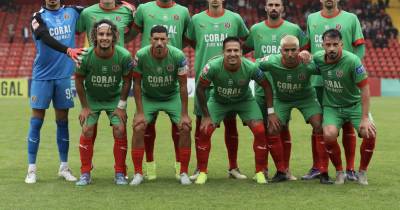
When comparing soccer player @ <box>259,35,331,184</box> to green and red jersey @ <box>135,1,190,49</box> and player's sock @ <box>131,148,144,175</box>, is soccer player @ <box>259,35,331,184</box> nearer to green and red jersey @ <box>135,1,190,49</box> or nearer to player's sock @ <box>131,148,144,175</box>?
green and red jersey @ <box>135,1,190,49</box>

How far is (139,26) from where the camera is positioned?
319 inches

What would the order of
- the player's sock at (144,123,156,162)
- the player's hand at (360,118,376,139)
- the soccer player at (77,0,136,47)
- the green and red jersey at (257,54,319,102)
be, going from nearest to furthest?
the player's hand at (360,118,376,139) < the green and red jersey at (257,54,319,102) < the soccer player at (77,0,136,47) < the player's sock at (144,123,156,162)

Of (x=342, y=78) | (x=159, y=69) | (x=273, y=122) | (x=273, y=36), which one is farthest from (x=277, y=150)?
(x=159, y=69)

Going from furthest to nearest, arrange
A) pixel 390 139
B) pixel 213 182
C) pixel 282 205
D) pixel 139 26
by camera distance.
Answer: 1. pixel 390 139
2. pixel 139 26
3. pixel 213 182
4. pixel 282 205

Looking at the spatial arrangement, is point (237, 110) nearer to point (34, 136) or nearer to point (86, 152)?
point (86, 152)

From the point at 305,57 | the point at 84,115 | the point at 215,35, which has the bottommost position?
the point at 84,115

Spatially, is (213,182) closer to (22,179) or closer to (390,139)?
(22,179)

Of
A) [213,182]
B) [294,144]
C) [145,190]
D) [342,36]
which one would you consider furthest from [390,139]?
[145,190]

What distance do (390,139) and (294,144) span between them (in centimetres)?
196

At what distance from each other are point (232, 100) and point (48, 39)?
6.97ft

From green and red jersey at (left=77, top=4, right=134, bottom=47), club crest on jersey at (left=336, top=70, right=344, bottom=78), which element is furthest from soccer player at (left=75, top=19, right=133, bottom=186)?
club crest on jersey at (left=336, top=70, right=344, bottom=78)

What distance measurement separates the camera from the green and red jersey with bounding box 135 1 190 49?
7.98 m

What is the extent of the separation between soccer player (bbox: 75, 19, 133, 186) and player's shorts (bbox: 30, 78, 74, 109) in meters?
0.36

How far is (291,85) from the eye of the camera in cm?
764
